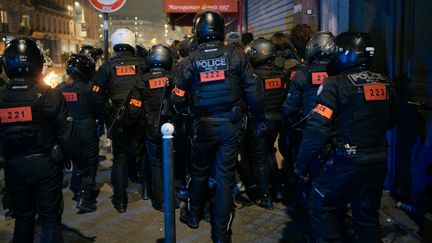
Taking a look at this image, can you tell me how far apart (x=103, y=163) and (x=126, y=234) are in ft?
11.3

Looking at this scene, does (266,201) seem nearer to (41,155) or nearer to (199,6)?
(41,155)

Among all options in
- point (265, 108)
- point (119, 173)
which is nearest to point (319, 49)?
point (265, 108)

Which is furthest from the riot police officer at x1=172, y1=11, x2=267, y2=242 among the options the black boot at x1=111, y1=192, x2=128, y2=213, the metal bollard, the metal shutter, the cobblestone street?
the metal shutter

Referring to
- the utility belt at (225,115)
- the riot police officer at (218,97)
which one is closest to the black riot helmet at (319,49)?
the riot police officer at (218,97)

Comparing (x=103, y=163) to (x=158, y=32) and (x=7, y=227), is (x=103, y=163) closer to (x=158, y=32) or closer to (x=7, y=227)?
(x=7, y=227)

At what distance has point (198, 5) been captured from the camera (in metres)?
13.8

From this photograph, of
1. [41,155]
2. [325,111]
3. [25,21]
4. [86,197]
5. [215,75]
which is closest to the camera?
[325,111]

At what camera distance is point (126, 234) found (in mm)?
4668

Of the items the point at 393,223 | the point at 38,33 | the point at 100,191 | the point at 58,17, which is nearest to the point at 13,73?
the point at 100,191

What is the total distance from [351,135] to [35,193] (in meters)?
2.75

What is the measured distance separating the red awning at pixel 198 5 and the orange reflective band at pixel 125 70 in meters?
8.86

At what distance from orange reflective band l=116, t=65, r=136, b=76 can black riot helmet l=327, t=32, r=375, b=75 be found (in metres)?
2.91

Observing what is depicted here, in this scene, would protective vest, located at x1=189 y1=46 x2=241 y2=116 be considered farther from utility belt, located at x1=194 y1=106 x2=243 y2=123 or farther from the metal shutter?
the metal shutter

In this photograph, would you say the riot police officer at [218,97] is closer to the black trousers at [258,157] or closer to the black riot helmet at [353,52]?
the black trousers at [258,157]
